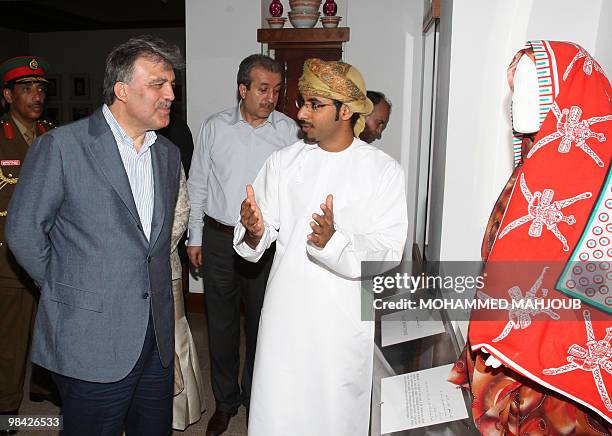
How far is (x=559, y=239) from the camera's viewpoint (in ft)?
4.34

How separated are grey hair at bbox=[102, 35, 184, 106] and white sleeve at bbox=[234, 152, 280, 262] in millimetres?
539

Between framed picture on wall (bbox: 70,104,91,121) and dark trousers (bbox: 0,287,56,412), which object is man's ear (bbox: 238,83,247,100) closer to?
dark trousers (bbox: 0,287,56,412)

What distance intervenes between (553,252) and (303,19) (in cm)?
333

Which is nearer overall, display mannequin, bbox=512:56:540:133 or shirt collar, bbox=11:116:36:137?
display mannequin, bbox=512:56:540:133

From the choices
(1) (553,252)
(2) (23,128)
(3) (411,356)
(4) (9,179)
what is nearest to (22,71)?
(2) (23,128)

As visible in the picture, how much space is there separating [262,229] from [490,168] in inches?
44.5

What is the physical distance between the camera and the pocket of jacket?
181cm

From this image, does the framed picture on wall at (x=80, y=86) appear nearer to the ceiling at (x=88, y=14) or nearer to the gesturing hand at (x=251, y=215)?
the ceiling at (x=88, y=14)

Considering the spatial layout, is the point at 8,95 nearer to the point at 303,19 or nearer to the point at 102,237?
the point at 102,237

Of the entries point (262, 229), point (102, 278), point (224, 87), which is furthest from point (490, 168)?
point (224, 87)

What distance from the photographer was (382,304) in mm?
2590

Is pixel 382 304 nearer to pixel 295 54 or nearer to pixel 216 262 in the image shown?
pixel 216 262

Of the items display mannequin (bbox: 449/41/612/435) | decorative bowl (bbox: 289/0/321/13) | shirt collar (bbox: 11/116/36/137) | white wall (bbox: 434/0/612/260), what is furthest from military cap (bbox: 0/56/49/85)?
display mannequin (bbox: 449/41/612/435)

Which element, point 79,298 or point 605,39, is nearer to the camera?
point 79,298
